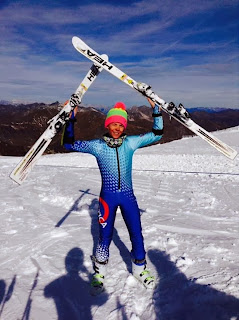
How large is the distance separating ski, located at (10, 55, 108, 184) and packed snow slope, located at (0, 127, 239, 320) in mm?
1541

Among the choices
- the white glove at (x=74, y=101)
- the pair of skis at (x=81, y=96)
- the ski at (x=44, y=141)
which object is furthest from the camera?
the pair of skis at (x=81, y=96)

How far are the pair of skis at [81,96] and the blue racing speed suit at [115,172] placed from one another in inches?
34.8

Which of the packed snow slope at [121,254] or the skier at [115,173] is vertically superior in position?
the skier at [115,173]

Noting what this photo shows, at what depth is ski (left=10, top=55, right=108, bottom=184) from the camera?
15.2 feet

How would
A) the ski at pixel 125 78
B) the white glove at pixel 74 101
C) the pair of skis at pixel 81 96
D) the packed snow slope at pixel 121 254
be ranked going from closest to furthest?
the packed snow slope at pixel 121 254
the white glove at pixel 74 101
the pair of skis at pixel 81 96
the ski at pixel 125 78

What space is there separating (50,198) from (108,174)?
201 inches

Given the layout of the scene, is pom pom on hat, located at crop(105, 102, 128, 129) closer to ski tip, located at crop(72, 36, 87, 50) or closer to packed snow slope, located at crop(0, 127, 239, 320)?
ski tip, located at crop(72, 36, 87, 50)

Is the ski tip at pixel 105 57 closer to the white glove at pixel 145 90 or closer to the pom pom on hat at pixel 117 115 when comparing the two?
the white glove at pixel 145 90

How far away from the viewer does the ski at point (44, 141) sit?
15.2ft

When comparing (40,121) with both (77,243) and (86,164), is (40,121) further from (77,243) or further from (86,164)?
(77,243)

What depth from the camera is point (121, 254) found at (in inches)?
201

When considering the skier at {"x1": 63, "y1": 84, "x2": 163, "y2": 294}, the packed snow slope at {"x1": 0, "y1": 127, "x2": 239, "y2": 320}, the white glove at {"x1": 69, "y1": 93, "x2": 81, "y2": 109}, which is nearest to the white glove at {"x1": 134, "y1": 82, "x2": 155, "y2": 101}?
the skier at {"x1": 63, "y1": 84, "x2": 163, "y2": 294}

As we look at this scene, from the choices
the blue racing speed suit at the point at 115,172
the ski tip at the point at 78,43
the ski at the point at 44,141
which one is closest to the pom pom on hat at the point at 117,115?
the blue racing speed suit at the point at 115,172

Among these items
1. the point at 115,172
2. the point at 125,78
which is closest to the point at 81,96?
the point at 125,78
